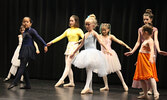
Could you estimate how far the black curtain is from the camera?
606 cm

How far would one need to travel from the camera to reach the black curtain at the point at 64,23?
606 cm

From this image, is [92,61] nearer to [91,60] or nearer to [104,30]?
[91,60]

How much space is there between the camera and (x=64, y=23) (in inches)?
269

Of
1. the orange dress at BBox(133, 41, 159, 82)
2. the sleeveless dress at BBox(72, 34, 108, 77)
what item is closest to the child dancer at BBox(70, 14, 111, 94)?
the sleeveless dress at BBox(72, 34, 108, 77)

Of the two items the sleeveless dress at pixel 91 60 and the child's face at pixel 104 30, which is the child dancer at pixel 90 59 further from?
the child's face at pixel 104 30

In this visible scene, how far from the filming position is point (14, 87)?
4.77 m

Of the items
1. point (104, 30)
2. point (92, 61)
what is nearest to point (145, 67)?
point (92, 61)

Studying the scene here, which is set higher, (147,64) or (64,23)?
(64,23)

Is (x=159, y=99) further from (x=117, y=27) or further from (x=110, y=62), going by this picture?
(x=117, y=27)

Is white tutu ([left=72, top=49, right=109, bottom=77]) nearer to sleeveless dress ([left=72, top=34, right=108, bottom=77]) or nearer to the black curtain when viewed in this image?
sleeveless dress ([left=72, top=34, right=108, bottom=77])

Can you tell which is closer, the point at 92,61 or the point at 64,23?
the point at 92,61

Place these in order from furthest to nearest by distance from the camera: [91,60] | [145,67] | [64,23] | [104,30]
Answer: [64,23]
[104,30]
[91,60]
[145,67]

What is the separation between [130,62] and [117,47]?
48cm

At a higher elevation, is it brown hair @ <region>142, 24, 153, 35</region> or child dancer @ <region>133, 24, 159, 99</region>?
brown hair @ <region>142, 24, 153, 35</region>
